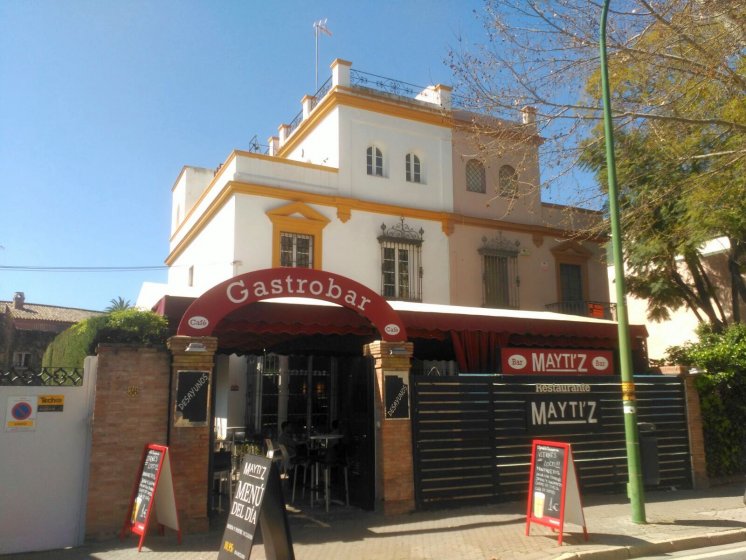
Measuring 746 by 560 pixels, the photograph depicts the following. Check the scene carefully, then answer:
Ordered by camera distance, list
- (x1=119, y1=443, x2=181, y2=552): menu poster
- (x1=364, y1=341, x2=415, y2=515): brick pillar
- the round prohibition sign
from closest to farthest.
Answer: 1. (x1=119, y1=443, x2=181, y2=552): menu poster
2. the round prohibition sign
3. (x1=364, y1=341, x2=415, y2=515): brick pillar

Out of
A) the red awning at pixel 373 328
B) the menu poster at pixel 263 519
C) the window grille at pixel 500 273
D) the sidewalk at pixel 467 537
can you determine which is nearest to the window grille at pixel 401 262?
the window grille at pixel 500 273

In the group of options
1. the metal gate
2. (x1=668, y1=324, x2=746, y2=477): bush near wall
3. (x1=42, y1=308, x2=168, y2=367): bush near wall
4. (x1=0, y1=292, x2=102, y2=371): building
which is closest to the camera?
(x1=42, y1=308, x2=168, y2=367): bush near wall

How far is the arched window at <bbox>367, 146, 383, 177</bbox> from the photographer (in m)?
19.2

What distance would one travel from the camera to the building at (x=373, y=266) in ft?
34.0

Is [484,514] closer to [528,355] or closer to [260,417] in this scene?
[528,355]

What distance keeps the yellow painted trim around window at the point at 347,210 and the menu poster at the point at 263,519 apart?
37.6 ft

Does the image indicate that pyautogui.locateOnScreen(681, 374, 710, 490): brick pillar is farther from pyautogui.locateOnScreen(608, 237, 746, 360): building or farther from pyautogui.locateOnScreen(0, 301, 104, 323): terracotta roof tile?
pyautogui.locateOnScreen(0, 301, 104, 323): terracotta roof tile

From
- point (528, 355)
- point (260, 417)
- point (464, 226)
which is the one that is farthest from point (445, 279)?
point (528, 355)

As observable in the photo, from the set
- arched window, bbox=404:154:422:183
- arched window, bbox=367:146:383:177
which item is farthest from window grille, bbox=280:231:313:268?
arched window, bbox=404:154:422:183

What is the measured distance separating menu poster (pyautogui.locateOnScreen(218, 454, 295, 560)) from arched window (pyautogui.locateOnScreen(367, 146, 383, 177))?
Result: 44.8 feet

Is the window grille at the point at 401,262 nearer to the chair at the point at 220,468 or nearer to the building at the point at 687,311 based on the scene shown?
the building at the point at 687,311

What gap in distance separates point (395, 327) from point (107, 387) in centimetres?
435

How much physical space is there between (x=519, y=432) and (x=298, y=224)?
8936 mm

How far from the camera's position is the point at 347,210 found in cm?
1808
